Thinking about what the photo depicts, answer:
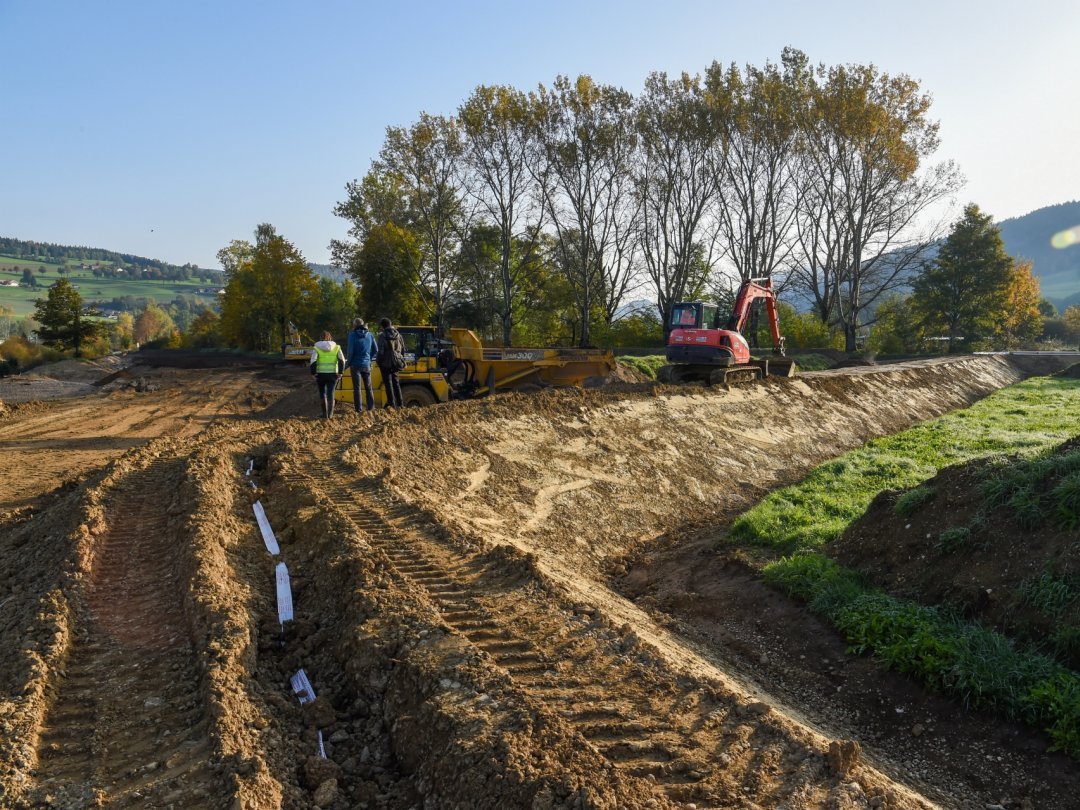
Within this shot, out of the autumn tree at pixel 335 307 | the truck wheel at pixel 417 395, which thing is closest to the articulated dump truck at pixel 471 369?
the truck wheel at pixel 417 395

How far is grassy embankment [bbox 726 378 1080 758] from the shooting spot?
15.4ft

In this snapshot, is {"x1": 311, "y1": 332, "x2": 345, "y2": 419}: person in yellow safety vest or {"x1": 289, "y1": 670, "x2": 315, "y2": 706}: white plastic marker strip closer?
{"x1": 289, "y1": 670, "x2": 315, "y2": 706}: white plastic marker strip

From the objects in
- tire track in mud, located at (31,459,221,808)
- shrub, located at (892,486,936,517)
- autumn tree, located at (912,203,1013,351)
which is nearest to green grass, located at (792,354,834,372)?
autumn tree, located at (912,203,1013,351)

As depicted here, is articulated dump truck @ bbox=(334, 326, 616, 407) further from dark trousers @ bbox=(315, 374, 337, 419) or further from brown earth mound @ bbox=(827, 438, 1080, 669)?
brown earth mound @ bbox=(827, 438, 1080, 669)

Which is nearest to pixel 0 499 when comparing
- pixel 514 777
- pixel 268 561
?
pixel 268 561

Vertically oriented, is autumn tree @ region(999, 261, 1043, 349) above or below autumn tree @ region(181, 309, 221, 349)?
above

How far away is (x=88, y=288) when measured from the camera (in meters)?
140

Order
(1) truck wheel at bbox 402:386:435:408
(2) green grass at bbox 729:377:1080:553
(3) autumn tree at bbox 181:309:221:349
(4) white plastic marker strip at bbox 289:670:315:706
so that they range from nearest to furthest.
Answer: (4) white plastic marker strip at bbox 289:670:315:706, (2) green grass at bbox 729:377:1080:553, (1) truck wheel at bbox 402:386:435:408, (3) autumn tree at bbox 181:309:221:349

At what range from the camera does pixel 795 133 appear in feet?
116

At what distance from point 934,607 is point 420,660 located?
4370 mm

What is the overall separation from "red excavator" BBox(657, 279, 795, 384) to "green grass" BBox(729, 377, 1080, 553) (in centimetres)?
454

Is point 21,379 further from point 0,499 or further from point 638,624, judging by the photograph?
point 638,624

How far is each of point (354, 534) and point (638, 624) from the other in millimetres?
2714

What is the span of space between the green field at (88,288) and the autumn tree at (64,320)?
8478 cm
